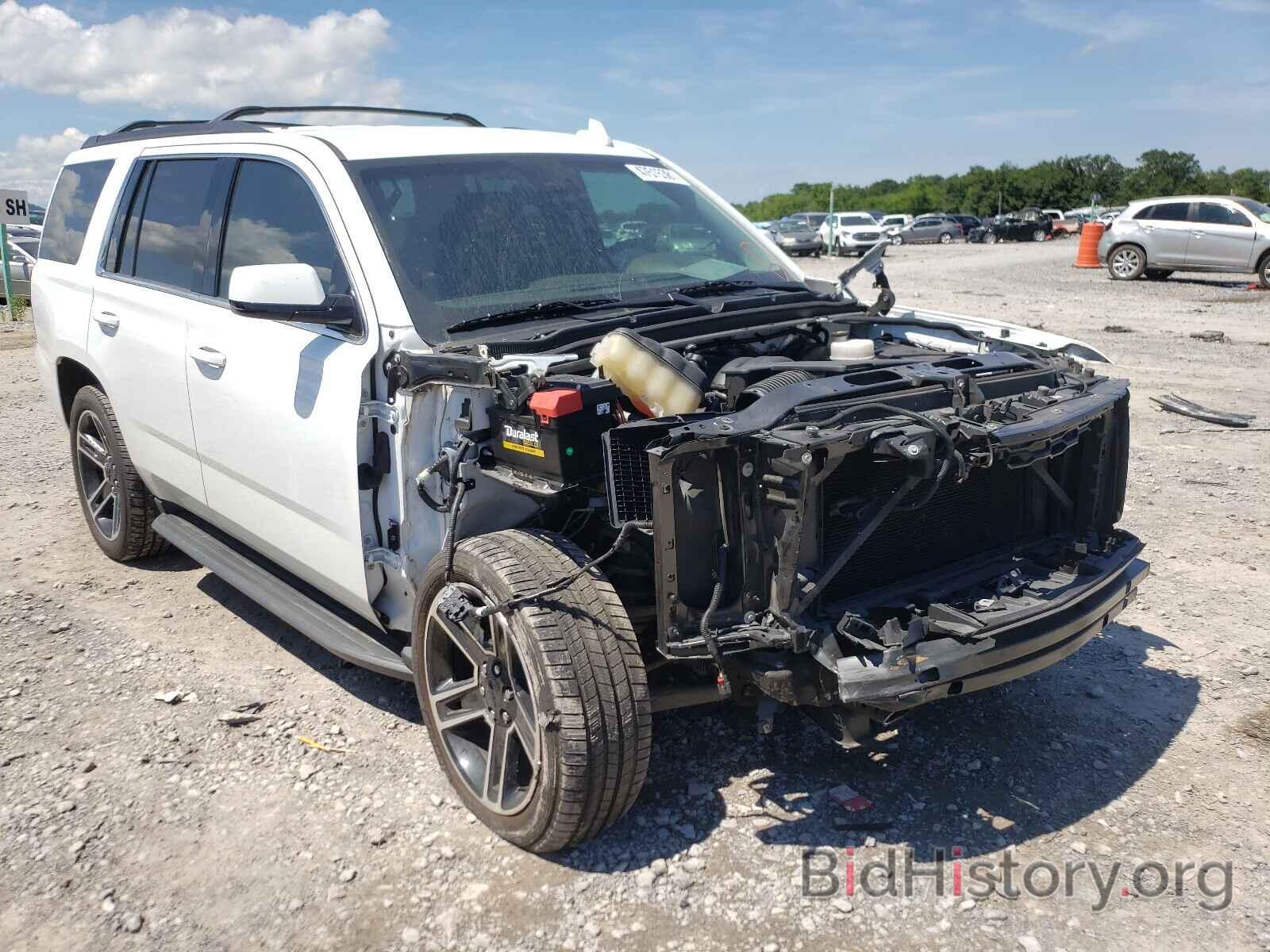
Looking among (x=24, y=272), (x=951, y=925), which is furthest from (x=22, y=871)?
(x=24, y=272)

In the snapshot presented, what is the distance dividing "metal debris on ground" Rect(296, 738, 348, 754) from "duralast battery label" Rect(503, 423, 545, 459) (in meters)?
1.37

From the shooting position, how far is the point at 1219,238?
65.6 feet

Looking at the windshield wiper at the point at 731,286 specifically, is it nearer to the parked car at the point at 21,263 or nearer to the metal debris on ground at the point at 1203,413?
the metal debris on ground at the point at 1203,413

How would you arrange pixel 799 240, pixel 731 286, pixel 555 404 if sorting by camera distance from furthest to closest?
pixel 799 240, pixel 731 286, pixel 555 404

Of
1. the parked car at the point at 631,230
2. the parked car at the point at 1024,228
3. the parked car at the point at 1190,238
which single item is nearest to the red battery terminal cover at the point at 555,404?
the parked car at the point at 631,230

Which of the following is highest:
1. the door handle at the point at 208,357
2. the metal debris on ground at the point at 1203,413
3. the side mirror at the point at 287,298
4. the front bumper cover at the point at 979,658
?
the side mirror at the point at 287,298

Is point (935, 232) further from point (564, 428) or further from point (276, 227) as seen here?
point (564, 428)

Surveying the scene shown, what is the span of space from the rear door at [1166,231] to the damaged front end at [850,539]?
794 inches

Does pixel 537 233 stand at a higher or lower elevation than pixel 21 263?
higher

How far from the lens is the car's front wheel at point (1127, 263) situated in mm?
21344

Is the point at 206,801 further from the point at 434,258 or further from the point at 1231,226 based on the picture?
the point at 1231,226

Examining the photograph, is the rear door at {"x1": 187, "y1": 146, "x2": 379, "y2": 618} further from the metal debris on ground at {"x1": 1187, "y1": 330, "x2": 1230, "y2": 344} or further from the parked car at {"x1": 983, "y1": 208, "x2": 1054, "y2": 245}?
the parked car at {"x1": 983, "y1": 208, "x2": 1054, "y2": 245}

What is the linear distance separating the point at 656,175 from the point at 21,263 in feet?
64.7

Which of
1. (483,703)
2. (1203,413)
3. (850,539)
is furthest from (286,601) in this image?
(1203,413)
